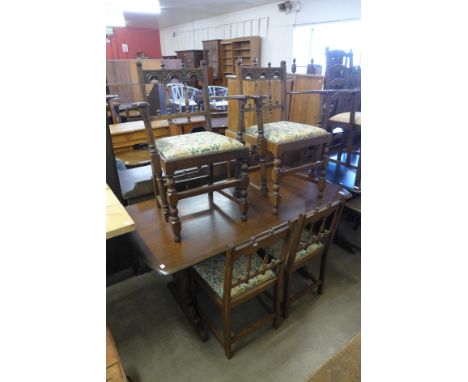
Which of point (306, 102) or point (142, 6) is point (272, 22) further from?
point (306, 102)

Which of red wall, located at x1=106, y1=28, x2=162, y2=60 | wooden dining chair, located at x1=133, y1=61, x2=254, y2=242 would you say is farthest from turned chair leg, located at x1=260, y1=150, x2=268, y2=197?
red wall, located at x1=106, y1=28, x2=162, y2=60

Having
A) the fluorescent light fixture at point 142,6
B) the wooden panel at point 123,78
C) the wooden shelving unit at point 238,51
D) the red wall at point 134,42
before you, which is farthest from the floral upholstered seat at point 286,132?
the red wall at point 134,42

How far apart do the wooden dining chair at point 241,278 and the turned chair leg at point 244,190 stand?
26 cm

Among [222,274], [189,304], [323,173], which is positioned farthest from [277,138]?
[189,304]

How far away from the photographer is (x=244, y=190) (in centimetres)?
153

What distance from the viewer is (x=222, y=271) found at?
1462 millimetres

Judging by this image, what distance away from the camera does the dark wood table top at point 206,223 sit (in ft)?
4.33

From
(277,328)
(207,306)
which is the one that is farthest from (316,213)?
(207,306)

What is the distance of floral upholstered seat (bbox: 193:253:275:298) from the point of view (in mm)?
1355

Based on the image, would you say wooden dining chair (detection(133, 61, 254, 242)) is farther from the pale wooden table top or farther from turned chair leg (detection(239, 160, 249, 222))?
the pale wooden table top

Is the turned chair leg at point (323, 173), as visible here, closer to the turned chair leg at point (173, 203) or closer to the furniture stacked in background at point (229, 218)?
the furniture stacked in background at point (229, 218)
